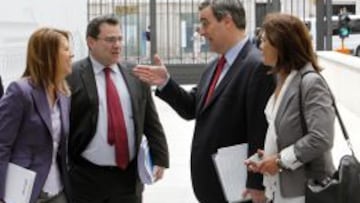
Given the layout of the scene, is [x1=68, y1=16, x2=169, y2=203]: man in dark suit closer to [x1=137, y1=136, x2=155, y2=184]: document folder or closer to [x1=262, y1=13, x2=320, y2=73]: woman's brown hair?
[x1=137, y1=136, x2=155, y2=184]: document folder

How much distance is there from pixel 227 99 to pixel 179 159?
569 centimetres

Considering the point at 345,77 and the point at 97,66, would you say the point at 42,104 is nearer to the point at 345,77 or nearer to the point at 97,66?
the point at 97,66

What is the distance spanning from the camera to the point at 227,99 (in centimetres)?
395

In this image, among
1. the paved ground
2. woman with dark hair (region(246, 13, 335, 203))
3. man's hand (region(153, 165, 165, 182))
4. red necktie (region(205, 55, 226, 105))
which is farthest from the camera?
the paved ground

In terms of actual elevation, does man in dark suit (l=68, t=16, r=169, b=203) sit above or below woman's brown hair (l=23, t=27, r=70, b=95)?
→ below

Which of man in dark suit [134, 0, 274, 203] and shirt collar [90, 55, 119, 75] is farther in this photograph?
shirt collar [90, 55, 119, 75]

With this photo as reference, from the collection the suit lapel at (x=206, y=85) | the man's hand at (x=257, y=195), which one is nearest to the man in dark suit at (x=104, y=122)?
the suit lapel at (x=206, y=85)

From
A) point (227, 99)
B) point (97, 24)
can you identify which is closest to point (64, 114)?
point (97, 24)

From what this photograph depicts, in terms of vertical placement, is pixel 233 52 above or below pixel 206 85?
above

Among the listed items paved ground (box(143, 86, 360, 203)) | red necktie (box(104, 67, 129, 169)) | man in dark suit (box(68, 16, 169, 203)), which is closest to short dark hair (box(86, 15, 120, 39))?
man in dark suit (box(68, 16, 169, 203))

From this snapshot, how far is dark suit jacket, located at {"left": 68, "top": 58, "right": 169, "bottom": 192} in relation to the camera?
4395 mm

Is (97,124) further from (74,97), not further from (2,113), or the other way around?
(2,113)

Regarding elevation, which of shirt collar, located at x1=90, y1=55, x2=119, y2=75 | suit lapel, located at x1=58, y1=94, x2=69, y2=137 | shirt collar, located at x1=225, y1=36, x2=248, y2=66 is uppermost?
shirt collar, located at x1=225, y1=36, x2=248, y2=66

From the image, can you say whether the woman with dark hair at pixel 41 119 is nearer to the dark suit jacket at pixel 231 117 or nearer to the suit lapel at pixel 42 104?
the suit lapel at pixel 42 104
